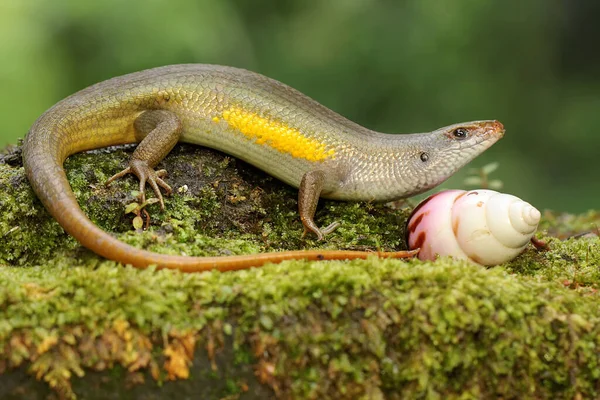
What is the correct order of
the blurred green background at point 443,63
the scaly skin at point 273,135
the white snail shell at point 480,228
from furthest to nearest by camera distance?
the blurred green background at point 443,63 < the scaly skin at point 273,135 < the white snail shell at point 480,228

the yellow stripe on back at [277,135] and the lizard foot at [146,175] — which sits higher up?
the yellow stripe on back at [277,135]

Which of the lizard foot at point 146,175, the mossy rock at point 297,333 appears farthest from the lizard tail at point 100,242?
the lizard foot at point 146,175

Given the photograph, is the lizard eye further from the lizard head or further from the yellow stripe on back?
the yellow stripe on back

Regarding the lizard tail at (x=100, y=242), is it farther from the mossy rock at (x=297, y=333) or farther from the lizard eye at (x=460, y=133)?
the lizard eye at (x=460, y=133)

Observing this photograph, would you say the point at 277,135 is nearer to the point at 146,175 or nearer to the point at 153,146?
the point at 153,146

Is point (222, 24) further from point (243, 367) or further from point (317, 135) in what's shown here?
point (243, 367)

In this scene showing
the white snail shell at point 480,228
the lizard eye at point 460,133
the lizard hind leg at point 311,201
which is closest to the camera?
the white snail shell at point 480,228

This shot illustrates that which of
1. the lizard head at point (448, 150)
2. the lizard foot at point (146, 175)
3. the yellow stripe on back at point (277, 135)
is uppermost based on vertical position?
the lizard head at point (448, 150)
